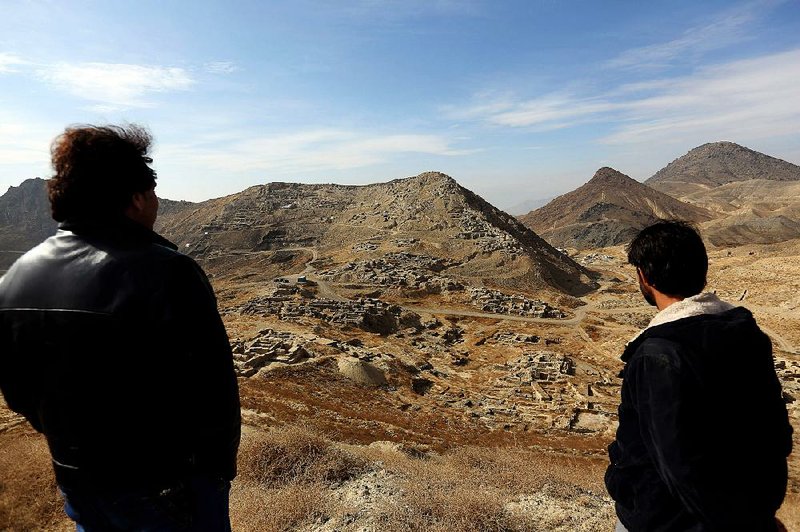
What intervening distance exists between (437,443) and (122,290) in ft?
40.5

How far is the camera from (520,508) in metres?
7.50

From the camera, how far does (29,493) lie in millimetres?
6988

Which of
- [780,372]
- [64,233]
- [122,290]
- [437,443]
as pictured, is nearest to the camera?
[122,290]

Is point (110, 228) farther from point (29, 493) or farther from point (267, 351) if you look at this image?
point (267, 351)

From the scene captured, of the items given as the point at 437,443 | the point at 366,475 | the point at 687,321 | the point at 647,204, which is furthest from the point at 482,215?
the point at 647,204

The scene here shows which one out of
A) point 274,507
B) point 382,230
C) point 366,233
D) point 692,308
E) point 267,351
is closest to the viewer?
point 692,308

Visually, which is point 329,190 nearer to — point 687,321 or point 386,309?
point 386,309

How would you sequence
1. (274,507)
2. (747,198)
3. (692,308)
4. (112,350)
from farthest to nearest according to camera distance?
(747,198) < (274,507) < (692,308) < (112,350)

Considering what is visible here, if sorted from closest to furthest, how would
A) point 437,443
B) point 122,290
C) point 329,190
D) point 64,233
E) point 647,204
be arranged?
point 122,290
point 64,233
point 437,443
point 329,190
point 647,204

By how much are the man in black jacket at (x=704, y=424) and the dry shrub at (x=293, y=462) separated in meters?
6.77

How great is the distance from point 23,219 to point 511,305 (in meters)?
117

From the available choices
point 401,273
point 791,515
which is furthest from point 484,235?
point 791,515

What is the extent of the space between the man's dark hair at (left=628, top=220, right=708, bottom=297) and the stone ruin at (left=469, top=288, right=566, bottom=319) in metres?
37.3

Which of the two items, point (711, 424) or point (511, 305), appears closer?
point (711, 424)
